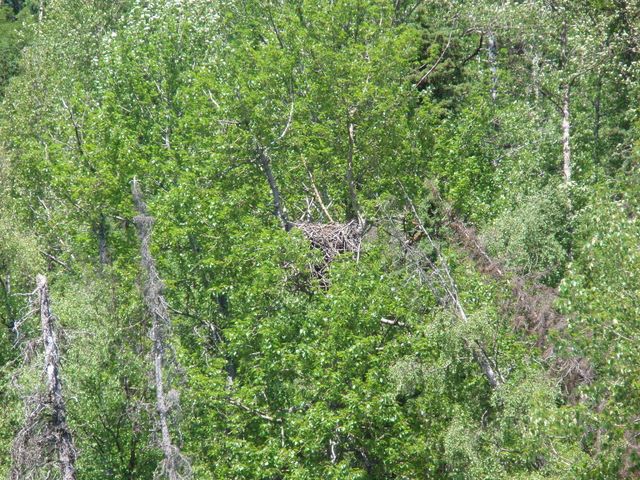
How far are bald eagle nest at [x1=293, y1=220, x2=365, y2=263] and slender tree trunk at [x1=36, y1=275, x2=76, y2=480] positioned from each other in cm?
960

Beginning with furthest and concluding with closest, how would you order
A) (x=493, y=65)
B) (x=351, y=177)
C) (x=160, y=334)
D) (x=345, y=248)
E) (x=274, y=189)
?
(x=493, y=65) → (x=351, y=177) → (x=274, y=189) → (x=345, y=248) → (x=160, y=334)

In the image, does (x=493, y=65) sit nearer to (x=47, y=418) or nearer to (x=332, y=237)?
(x=332, y=237)

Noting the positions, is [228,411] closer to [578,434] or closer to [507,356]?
[507,356]

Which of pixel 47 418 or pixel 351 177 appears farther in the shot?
pixel 351 177

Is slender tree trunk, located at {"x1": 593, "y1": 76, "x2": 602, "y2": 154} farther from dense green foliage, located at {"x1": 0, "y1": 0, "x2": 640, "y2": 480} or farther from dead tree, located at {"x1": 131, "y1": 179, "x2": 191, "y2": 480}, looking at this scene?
dead tree, located at {"x1": 131, "y1": 179, "x2": 191, "y2": 480}

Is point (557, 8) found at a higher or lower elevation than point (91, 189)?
higher

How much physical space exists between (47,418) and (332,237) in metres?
10.5

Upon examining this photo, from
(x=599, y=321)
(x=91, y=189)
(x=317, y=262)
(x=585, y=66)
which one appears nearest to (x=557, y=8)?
(x=585, y=66)

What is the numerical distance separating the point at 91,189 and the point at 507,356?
14.2 m

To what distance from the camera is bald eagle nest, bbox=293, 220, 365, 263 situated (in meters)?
25.6

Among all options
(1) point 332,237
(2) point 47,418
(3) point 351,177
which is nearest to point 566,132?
(3) point 351,177

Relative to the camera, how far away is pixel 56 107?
36000mm

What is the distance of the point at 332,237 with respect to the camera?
84.6 feet

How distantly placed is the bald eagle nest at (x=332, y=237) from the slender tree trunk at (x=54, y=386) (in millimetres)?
9598
